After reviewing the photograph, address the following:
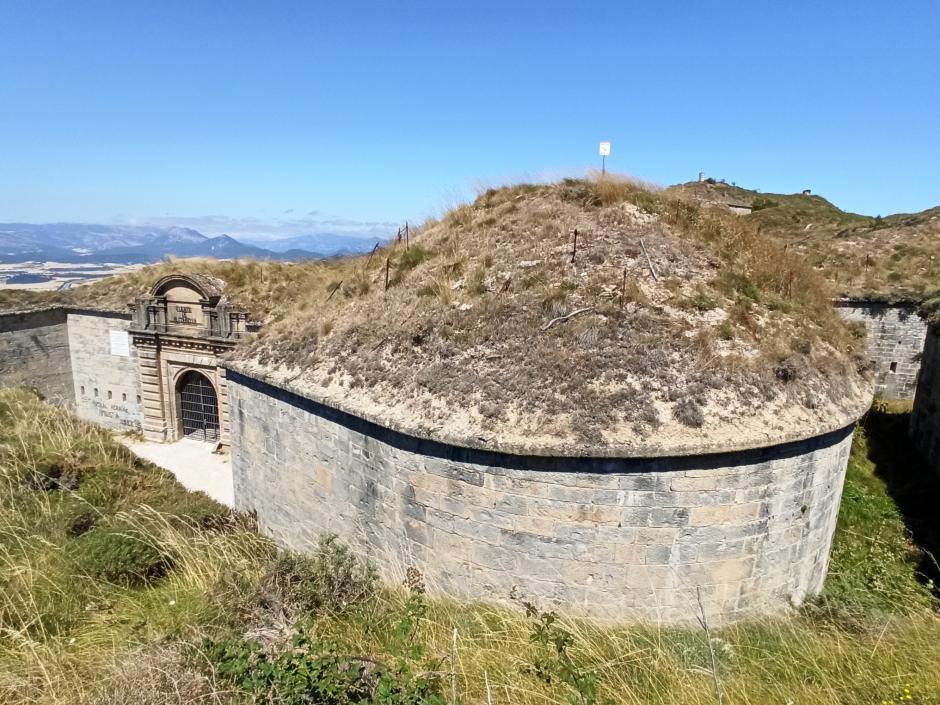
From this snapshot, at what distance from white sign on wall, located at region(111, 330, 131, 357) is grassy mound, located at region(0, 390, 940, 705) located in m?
13.4

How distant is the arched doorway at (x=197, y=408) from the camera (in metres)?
18.1

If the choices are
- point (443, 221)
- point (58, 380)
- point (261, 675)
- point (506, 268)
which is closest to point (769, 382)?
point (506, 268)

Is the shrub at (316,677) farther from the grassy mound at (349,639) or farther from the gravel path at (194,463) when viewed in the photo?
the gravel path at (194,463)

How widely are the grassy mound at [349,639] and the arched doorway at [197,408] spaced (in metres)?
10.0

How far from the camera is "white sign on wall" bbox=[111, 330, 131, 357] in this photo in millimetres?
20069

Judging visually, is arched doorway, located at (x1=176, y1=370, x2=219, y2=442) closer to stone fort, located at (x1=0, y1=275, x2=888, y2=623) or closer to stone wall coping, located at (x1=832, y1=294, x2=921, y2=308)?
stone fort, located at (x1=0, y1=275, x2=888, y2=623)

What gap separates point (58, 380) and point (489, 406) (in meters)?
23.1

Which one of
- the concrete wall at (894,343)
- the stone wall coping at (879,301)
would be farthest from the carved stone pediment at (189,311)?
the concrete wall at (894,343)

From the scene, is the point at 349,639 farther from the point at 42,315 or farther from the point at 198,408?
the point at 42,315

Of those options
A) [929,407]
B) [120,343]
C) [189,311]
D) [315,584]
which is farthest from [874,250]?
[120,343]

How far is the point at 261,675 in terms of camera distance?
3.66m

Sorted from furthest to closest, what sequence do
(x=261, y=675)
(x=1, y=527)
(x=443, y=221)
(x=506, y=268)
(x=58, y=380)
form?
1. (x=58, y=380)
2. (x=443, y=221)
3. (x=506, y=268)
4. (x=1, y=527)
5. (x=261, y=675)

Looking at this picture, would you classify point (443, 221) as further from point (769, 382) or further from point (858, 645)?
point (858, 645)

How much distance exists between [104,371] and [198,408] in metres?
5.77
